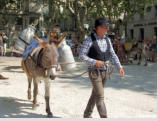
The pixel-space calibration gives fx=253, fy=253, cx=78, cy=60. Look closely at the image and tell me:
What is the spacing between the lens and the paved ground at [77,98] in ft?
18.5

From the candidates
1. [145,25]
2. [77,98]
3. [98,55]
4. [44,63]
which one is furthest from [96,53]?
[145,25]

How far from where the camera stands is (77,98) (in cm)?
687

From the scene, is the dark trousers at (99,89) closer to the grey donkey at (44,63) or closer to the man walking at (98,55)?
the man walking at (98,55)

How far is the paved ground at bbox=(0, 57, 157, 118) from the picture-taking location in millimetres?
5629

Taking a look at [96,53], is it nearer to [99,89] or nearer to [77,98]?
[99,89]

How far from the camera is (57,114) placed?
555 centimetres

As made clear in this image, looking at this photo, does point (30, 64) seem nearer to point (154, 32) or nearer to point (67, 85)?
point (67, 85)

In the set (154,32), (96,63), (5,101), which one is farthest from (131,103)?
(154,32)

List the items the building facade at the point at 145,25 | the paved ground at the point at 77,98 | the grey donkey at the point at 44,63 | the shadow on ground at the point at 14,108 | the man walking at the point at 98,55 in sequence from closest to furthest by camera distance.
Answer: the man walking at the point at 98,55 < the grey donkey at the point at 44,63 < the shadow on ground at the point at 14,108 < the paved ground at the point at 77,98 < the building facade at the point at 145,25

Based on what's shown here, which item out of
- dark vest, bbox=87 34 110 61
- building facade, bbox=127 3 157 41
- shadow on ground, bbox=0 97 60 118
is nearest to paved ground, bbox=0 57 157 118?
shadow on ground, bbox=0 97 60 118

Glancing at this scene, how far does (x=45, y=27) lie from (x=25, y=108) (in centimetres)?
4055

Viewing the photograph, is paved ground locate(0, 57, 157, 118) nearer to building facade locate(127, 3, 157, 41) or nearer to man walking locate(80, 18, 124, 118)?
man walking locate(80, 18, 124, 118)

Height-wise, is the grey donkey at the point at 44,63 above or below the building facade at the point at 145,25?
below

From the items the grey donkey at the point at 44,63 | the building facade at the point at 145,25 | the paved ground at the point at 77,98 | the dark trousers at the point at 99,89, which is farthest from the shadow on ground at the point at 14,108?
the building facade at the point at 145,25
